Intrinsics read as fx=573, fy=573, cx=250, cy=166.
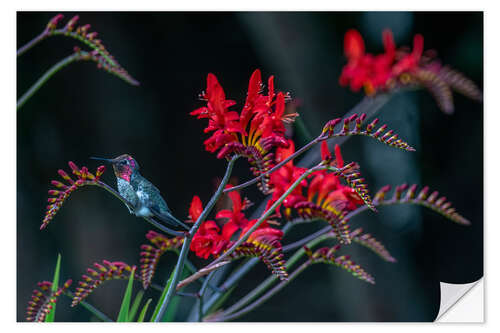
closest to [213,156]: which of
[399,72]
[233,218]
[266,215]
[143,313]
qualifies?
[233,218]

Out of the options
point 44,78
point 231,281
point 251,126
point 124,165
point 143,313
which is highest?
point 44,78

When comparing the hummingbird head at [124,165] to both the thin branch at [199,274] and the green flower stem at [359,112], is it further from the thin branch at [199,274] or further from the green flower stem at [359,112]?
the green flower stem at [359,112]

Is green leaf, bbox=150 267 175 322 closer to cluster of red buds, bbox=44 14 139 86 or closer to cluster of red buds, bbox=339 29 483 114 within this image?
cluster of red buds, bbox=44 14 139 86

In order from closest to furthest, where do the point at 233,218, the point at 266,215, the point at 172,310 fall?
the point at 266,215
the point at 233,218
the point at 172,310

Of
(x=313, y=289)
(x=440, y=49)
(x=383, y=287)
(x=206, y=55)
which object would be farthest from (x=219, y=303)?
(x=440, y=49)

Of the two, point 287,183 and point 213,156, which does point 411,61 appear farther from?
point 213,156

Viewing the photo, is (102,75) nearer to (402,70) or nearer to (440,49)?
(402,70)
